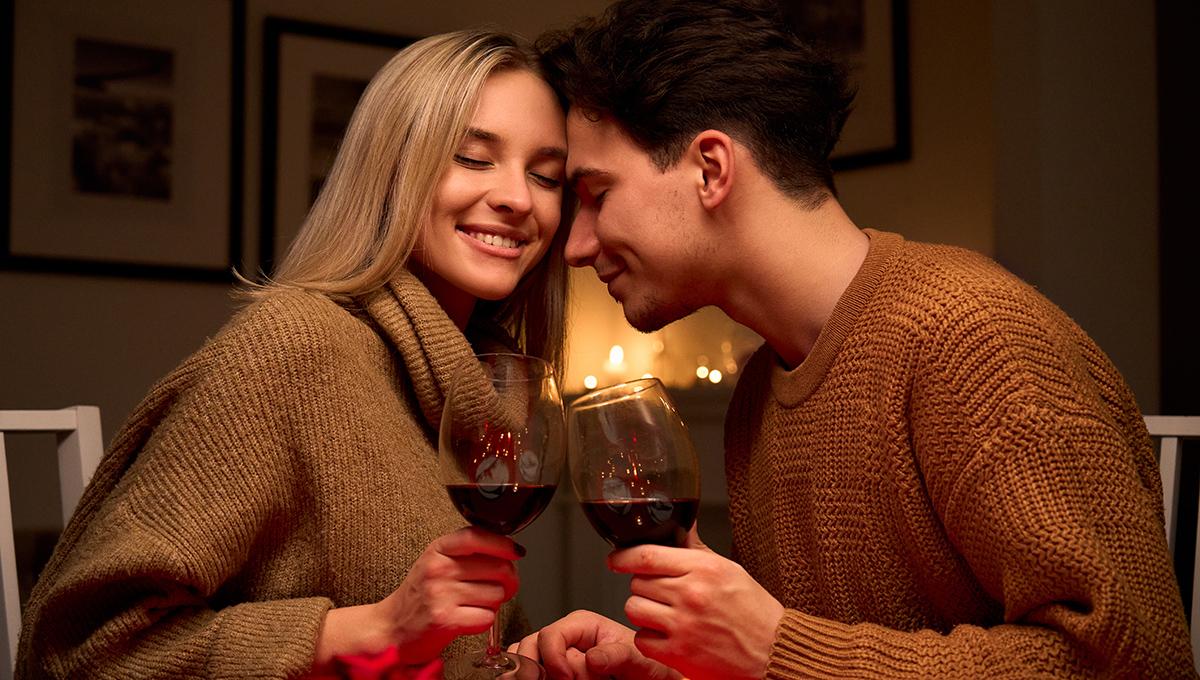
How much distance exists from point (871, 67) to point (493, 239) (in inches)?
91.7

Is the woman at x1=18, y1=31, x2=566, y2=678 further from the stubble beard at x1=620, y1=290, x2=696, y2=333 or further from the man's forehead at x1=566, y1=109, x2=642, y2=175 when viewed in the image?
the stubble beard at x1=620, y1=290, x2=696, y2=333

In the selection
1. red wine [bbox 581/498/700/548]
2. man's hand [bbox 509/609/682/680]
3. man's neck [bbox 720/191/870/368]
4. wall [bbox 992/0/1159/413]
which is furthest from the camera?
wall [bbox 992/0/1159/413]

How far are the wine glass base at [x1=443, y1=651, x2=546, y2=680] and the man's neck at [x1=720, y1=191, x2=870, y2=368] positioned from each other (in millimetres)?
578

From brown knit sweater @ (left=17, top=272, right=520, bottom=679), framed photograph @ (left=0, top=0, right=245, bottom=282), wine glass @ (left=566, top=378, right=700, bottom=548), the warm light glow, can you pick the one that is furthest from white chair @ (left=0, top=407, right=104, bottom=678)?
the warm light glow

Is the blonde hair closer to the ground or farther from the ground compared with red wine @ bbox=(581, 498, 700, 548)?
farther from the ground

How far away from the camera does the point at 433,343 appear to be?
160cm

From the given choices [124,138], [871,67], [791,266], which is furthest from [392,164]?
[871,67]

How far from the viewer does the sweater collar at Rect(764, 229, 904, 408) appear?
1396 mm

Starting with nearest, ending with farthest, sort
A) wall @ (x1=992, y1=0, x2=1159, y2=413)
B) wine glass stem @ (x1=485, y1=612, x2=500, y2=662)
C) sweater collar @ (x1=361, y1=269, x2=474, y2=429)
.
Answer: wine glass stem @ (x1=485, y1=612, x2=500, y2=662), sweater collar @ (x1=361, y1=269, x2=474, y2=429), wall @ (x1=992, y1=0, x2=1159, y2=413)

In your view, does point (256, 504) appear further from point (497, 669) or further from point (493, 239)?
point (493, 239)

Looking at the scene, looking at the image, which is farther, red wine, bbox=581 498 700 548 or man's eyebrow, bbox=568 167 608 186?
man's eyebrow, bbox=568 167 608 186

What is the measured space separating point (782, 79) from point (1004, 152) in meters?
1.57

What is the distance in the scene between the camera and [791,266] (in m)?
1.52

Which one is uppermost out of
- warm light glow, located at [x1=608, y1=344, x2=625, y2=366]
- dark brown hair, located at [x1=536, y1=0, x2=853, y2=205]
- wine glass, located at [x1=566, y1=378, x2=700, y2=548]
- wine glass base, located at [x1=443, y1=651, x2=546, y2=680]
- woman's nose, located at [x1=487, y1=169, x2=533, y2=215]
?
dark brown hair, located at [x1=536, y1=0, x2=853, y2=205]
